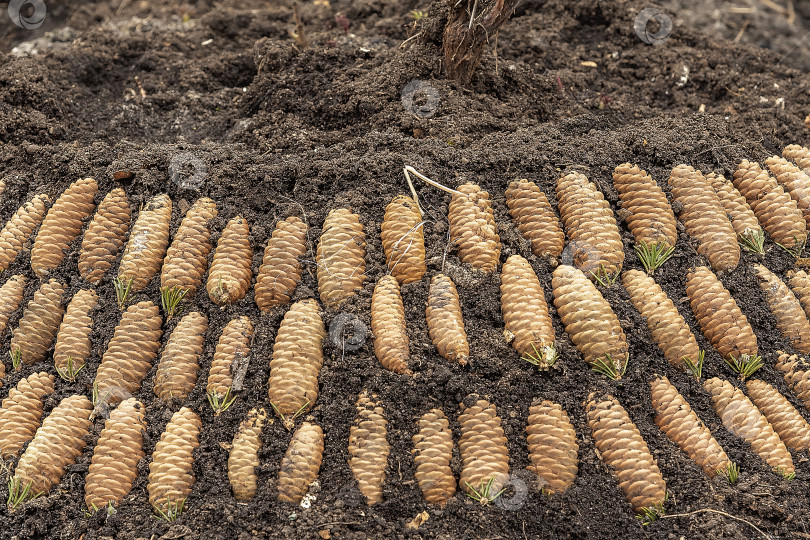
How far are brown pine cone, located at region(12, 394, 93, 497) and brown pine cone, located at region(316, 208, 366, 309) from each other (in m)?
0.88

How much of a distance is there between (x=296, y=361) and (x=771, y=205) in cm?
187

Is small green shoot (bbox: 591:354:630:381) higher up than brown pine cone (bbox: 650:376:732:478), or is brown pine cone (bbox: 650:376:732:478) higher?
small green shoot (bbox: 591:354:630:381)

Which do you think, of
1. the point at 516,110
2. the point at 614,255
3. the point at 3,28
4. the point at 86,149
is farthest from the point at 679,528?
the point at 3,28

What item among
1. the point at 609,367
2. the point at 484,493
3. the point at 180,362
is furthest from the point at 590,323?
the point at 180,362

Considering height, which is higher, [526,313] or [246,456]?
[526,313]

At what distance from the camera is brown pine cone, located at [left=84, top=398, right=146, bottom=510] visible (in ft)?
6.92

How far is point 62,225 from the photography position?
8.41ft

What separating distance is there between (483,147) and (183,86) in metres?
1.65

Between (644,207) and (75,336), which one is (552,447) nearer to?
(644,207)

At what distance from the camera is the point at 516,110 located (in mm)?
3049

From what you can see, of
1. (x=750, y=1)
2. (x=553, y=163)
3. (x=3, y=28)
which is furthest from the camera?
(x=750, y=1)

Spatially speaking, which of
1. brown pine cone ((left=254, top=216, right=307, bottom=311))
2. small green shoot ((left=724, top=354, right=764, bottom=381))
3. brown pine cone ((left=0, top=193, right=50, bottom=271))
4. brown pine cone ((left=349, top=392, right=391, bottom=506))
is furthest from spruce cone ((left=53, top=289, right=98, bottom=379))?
small green shoot ((left=724, top=354, right=764, bottom=381))

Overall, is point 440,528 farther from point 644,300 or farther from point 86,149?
point 86,149

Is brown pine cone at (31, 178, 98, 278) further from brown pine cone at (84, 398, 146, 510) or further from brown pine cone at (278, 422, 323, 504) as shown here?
brown pine cone at (278, 422, 323, 504)
